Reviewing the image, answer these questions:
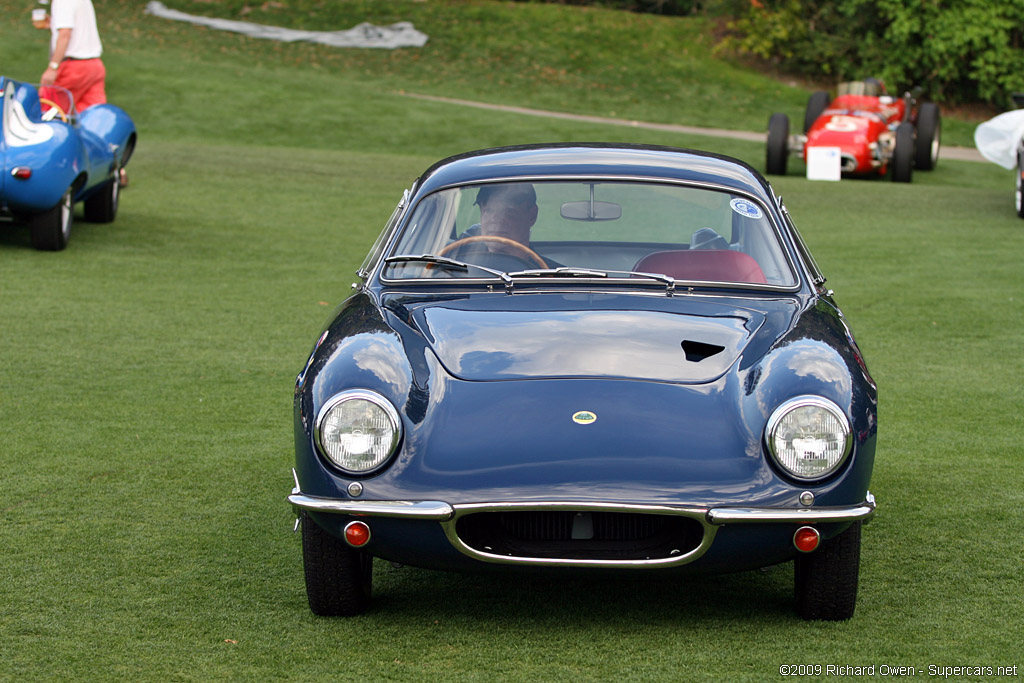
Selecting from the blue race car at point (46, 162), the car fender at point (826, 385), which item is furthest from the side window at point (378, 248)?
the blue race car at point (46, 162)

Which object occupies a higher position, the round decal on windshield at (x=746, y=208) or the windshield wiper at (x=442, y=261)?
the round decal on windshield at (x=746, y=208)

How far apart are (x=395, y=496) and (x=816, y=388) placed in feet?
3.83

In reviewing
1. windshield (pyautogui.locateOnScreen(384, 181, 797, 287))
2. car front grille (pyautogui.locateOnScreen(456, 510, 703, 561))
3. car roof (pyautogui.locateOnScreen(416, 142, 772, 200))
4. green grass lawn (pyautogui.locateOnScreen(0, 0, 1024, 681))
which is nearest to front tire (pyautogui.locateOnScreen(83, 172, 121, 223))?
green grass lawn (pyautogui.locateOnScreen(0, 0, 1024, 681))

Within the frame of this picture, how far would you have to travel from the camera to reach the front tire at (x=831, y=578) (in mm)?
3309

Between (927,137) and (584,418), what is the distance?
1782cm

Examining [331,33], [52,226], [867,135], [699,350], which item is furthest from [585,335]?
[331,33]

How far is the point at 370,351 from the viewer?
351 cm

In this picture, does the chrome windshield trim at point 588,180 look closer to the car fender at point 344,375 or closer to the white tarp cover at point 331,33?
the car fender at point 344,375

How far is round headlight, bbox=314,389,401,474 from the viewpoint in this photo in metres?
3.23

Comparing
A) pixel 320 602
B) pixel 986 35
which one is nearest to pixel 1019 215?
pixel 320 602

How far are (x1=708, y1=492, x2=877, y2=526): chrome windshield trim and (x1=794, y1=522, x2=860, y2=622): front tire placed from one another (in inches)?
5.0

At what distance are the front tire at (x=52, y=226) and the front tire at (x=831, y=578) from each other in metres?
7.69

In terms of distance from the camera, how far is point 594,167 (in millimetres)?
4434

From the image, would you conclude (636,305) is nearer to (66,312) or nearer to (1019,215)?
(66,312)
